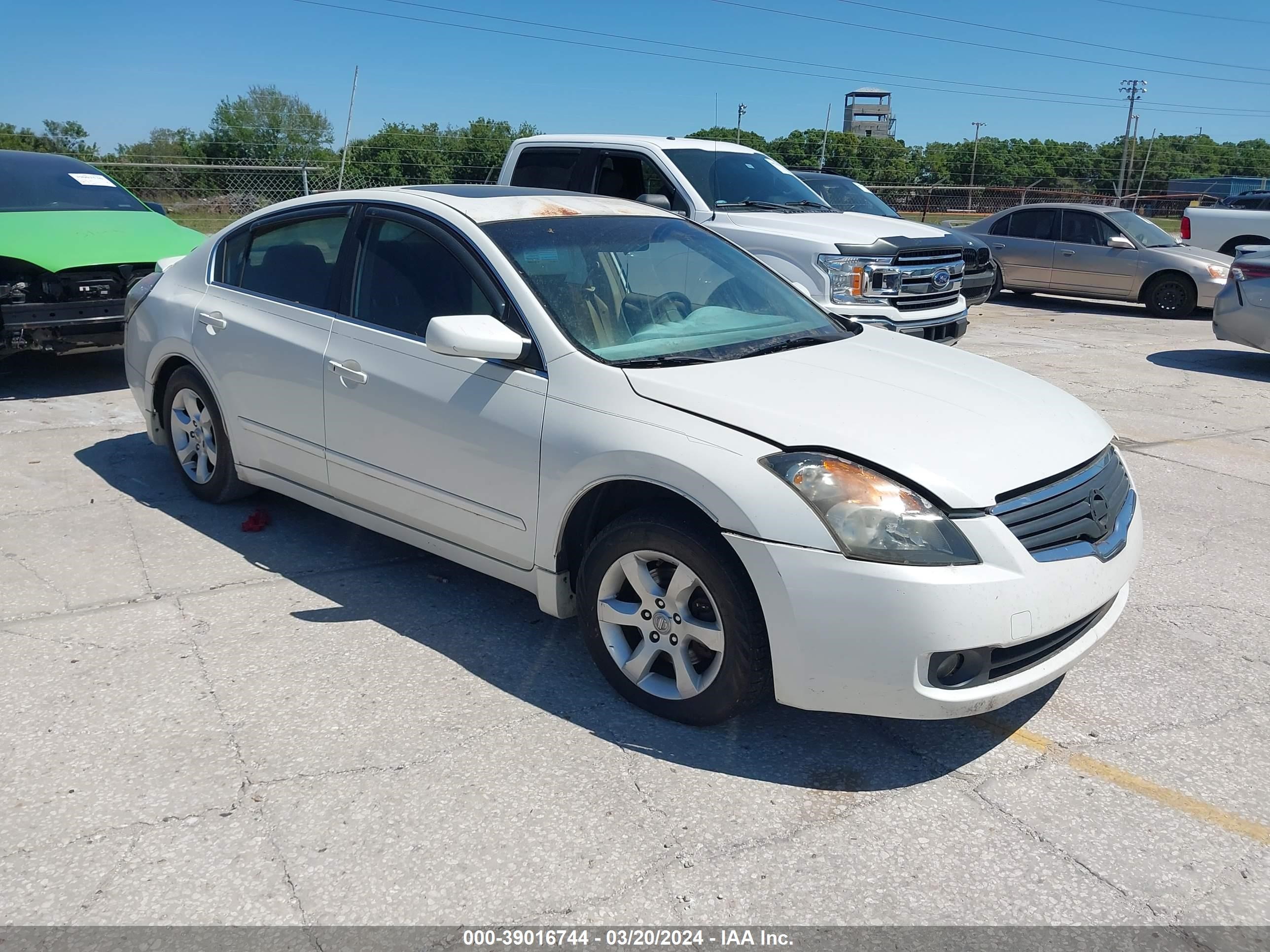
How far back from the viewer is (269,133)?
34.8 m

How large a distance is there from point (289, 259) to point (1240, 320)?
8.94m

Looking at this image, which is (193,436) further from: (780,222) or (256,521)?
(780,222)

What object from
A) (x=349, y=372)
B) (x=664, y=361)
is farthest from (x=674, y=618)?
(x=349, y=372)

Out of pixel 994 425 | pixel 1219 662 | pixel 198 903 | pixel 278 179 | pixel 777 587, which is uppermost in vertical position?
pixel 278 179

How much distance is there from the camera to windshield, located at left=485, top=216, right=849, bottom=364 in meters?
3.81

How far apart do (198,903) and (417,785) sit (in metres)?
0.68

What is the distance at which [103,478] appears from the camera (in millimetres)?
6016

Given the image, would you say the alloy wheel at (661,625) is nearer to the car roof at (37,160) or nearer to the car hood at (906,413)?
the car hood at (906,413)

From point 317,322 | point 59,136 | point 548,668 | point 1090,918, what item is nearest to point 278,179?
point 59,136

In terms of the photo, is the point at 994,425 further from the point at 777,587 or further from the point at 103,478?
the point at 103,478

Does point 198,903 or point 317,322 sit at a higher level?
point 317,322

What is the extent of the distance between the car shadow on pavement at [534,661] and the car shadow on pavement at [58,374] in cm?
312

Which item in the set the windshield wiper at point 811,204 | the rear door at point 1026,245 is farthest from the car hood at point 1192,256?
the windshield wiper at point 811,204

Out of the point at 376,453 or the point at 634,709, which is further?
the point at 376,453
